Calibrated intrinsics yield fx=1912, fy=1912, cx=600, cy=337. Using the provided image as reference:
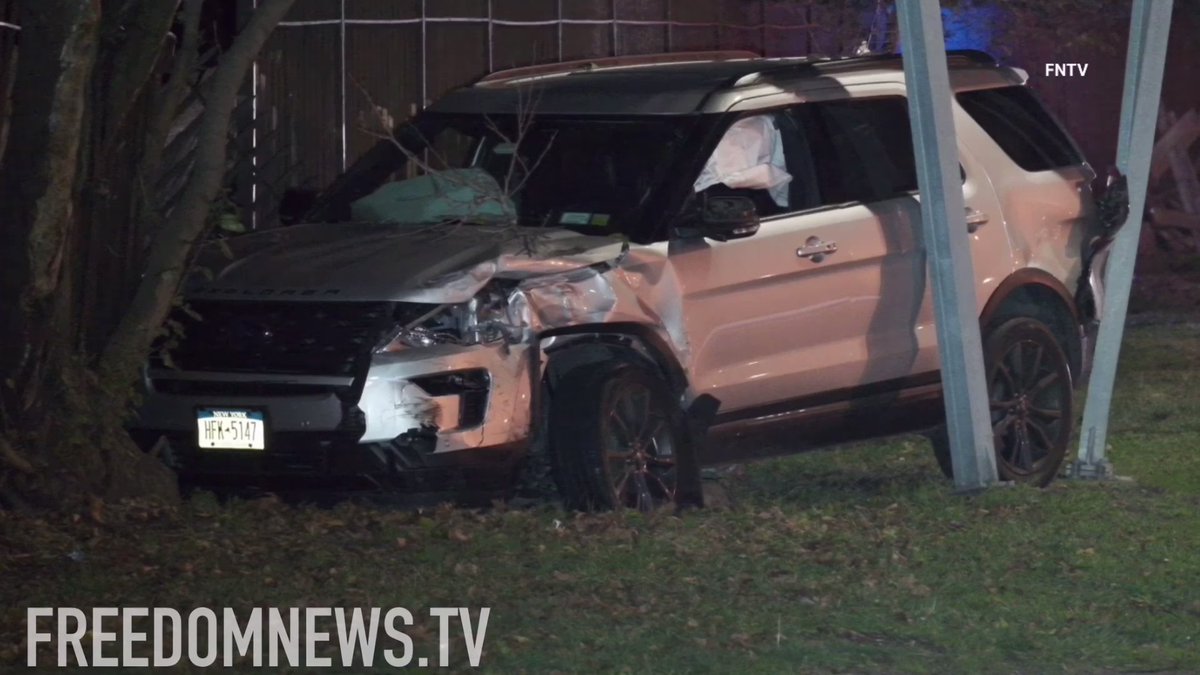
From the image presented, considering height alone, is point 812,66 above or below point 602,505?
above

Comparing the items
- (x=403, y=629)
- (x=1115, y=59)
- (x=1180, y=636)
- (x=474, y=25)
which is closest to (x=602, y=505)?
(x=403, y=629)

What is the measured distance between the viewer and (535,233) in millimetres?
7719

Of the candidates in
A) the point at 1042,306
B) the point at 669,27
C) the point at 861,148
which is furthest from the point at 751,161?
the point at 669,27

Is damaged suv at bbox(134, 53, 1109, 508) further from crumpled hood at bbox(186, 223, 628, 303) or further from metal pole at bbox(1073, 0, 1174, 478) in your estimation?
metal pole at bbox(1073, 0, 1174, 478)

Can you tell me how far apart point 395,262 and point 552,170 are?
1.20 m

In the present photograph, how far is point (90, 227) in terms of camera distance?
7.24m

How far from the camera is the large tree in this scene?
6.75 m

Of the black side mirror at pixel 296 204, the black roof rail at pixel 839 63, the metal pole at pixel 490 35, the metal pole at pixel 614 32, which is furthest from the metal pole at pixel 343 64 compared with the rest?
the black roof rail at pixel 839 63

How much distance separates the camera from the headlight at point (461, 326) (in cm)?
708

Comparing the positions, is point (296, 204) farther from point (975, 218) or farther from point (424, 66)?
point (424, 66)

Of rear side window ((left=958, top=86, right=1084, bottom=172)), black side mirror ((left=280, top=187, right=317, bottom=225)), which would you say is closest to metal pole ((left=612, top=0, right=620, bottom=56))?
rear side window ((left=958, top=86, right=1084, bottom=172))

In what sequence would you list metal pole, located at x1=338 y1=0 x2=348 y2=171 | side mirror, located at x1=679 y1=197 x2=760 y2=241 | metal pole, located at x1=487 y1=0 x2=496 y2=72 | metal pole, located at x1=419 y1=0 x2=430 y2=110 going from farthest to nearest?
metal pole, located at x1=487 y1=0 x2=496 y2=72
metal pole, located at x1=419 y1=0 x2=430 y2=110
metal pole, located at x1=338 y1=0 x2=348 y2=171
side mirror, located at x1=679 y1=197 x2=760 y2=241

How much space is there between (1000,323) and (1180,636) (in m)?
3.00

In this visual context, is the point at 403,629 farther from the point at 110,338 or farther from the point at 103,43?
the point at 103,43
